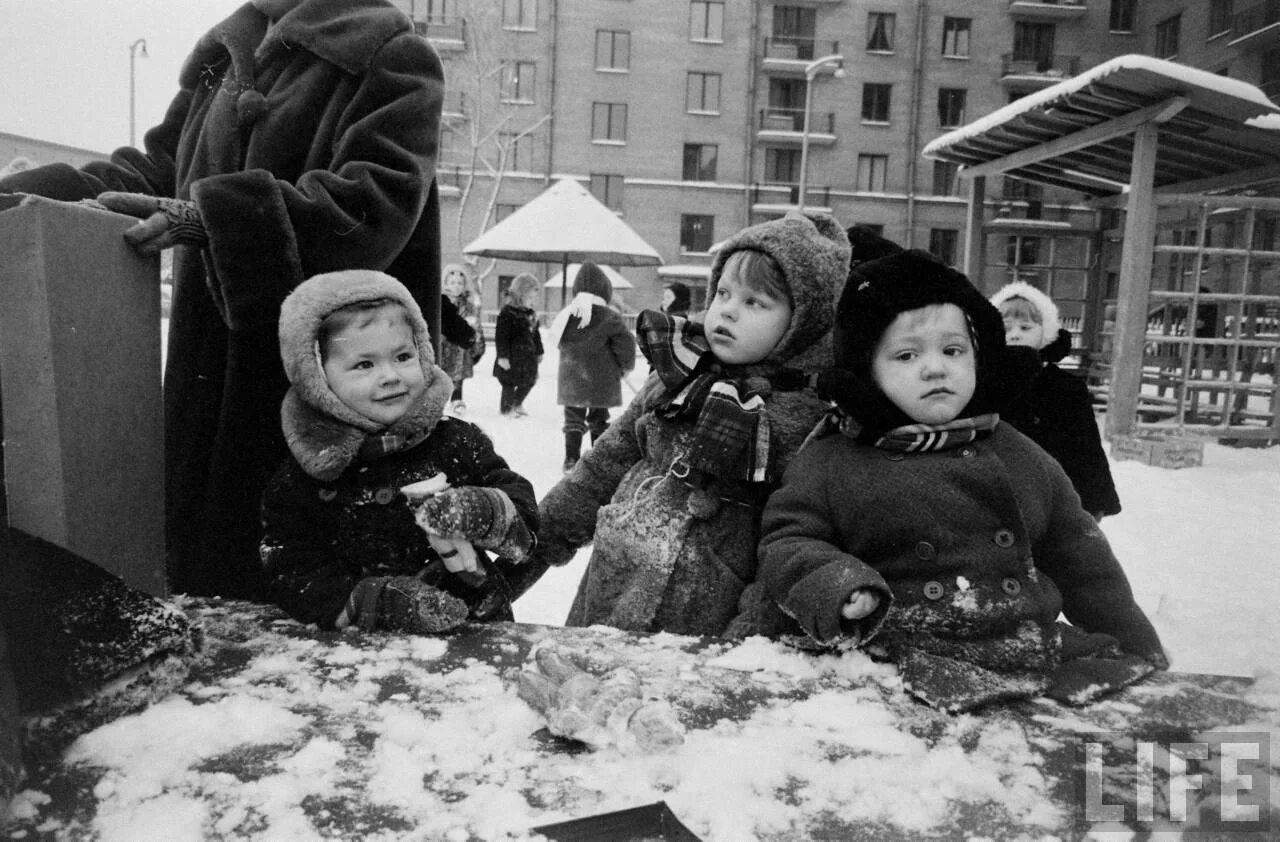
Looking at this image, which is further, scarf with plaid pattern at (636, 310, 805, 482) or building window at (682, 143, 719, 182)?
building window at (682, 143, 719, 182)

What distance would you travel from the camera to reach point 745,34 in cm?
2330

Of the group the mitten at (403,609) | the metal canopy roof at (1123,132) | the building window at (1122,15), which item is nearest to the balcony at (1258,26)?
the mitten at (403,609)

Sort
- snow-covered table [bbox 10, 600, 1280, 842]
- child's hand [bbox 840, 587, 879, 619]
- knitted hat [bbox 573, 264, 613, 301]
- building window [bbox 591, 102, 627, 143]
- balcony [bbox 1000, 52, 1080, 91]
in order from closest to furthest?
snow-covered table [bbox 10, 600, 1280, 842] < child's hand [bbox 840, 587, 879, 619] < balcony [bbox 1000, 52, 1080, 91] < knitted hat [bbox 573, 264, 613, 301] < building window [bbox 591, 102, 627, 143]

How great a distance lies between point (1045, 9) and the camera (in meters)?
3.54

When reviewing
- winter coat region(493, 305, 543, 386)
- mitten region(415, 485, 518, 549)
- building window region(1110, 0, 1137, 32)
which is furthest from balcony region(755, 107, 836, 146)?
mitten region(415, 485, 518, 549)

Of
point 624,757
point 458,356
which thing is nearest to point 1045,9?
point 624,757

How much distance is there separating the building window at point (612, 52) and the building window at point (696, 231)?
4.69 meters

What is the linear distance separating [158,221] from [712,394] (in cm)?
92

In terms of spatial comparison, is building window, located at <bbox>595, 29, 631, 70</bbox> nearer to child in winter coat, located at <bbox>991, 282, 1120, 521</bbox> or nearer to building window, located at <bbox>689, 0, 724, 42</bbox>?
building window, located at <bbox>689, 0, 724, 42</bbox>

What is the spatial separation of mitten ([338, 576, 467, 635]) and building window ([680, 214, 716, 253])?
80.6 ft

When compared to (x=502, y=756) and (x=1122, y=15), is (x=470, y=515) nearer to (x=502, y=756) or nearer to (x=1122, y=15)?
(x=502, y=756)

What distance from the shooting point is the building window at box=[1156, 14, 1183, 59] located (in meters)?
3.46

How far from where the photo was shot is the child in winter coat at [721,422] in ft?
4.75

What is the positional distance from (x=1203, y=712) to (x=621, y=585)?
90cm
